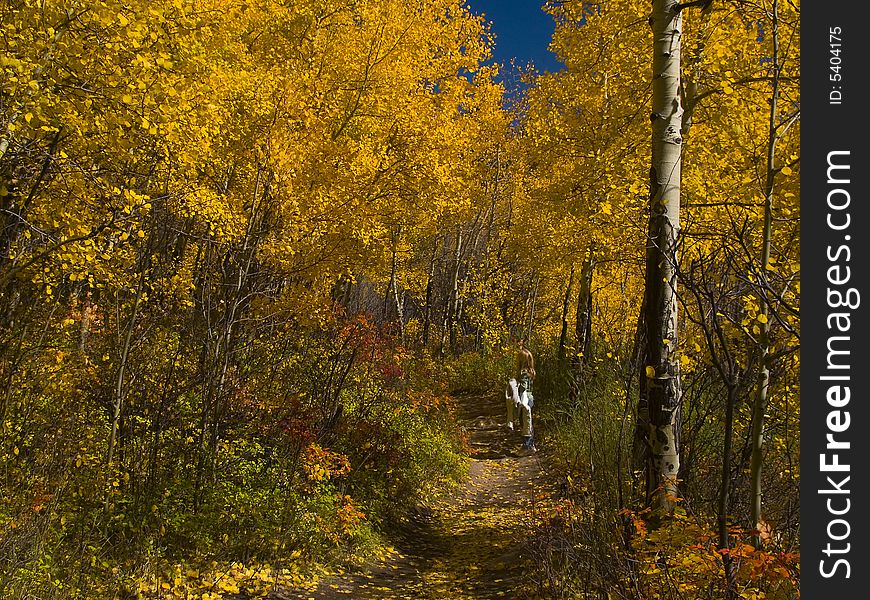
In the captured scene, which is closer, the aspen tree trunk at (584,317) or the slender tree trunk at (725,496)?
the slender tree trunk at (725,496)

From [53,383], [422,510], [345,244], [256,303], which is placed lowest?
[422,510]

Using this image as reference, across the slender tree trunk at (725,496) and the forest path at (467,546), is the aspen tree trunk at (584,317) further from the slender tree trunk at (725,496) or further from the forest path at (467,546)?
the slender tree trunk at (725,496)

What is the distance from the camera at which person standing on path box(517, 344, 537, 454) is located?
1002 centimetres

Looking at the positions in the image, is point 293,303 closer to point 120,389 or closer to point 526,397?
point 120,389

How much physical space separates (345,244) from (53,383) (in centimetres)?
464

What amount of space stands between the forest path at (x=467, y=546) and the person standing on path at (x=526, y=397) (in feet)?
0.97

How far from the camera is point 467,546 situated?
6.16 metres

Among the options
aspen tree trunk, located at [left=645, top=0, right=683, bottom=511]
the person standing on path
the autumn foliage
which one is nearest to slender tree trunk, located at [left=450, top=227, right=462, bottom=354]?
the autumn foliage

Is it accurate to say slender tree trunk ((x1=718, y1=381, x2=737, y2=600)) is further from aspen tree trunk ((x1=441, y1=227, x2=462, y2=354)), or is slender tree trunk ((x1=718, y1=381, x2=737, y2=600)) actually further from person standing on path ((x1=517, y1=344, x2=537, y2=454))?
aspen tree trunk ((x1=441, y1=227, x2=462, y2=354))

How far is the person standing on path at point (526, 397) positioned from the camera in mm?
10023

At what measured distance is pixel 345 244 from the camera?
8.88 meters

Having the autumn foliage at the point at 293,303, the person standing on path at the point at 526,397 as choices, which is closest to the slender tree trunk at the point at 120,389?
the autumn foliage at the point at 293,303

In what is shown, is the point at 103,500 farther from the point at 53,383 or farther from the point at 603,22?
the point at 603,22

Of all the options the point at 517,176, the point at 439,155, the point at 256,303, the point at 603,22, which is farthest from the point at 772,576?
the point at 517,176
